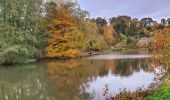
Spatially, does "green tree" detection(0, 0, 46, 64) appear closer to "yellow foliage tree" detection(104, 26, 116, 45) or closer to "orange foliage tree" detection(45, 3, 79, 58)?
"orange foliage tree" detection(45, 3, 79, 58)

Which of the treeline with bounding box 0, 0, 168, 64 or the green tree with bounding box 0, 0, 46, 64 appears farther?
the treeline with bounding box 0, 0, 168, 64

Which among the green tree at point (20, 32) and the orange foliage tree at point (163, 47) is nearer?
the orange foliage tree at point (163, 47)

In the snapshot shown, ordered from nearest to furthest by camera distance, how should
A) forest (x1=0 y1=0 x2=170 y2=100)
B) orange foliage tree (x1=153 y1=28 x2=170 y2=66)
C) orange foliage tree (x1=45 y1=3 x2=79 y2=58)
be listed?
orange foliage tree (x1=153 y1=28 x2=170 y2=66) < forest (x1=0 y1=0 x2=170 y2=100) < orange foliage tree (x1=45 y1=3 x2=79 y2=58)

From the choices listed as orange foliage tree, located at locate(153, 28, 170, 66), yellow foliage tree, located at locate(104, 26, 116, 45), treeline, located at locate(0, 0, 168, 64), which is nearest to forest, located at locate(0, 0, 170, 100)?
treeline, located at locate(0, 0, 168, 64)

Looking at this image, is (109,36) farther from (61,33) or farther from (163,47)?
(163,47)

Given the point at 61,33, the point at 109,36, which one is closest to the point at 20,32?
the point at 61,33

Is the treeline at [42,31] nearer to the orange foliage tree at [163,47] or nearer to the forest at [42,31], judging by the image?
the forest at [42,31]

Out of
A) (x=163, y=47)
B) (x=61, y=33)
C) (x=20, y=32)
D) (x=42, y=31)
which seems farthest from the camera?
(x=61, y=33)

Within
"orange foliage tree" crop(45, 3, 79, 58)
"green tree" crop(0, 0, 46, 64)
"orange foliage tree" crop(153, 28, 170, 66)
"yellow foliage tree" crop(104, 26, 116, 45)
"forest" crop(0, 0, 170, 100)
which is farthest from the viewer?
"yellow foliage tree" crop(104, 26, 116, 45)

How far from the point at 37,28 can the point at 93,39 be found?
12.4 metres

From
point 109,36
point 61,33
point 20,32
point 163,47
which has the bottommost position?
point 109,36

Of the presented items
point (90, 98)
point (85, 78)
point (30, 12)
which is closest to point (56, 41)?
point (30, 12)

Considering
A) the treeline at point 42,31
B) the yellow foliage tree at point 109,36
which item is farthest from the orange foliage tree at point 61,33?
the yellow foliage tree at point 109,36

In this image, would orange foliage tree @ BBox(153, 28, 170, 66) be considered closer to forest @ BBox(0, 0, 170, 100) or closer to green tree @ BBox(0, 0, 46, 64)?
forest @ BBox(0, 0, 170, 100)
